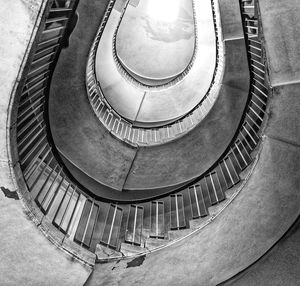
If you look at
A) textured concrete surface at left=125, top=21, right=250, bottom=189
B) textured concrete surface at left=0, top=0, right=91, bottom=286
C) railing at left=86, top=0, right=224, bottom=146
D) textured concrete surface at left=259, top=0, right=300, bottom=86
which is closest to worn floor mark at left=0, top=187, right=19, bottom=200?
textured concrete surface at left=0, top=0, right=91, bottom=286

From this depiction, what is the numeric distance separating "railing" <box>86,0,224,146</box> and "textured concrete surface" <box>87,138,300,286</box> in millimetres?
A: 3770

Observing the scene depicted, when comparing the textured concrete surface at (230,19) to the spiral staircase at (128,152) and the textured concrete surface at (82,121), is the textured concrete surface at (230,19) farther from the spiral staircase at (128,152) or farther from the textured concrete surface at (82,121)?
the textured concrete surface at (82,121)

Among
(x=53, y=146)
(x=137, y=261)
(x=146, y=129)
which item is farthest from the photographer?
(x=146, y=129)

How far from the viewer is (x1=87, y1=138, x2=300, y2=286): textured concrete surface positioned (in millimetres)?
5047

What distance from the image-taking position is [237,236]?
5430 mm

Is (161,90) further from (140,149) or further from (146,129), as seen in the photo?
(140,149)

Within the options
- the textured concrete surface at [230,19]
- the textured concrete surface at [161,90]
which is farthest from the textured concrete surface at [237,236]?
the textured concrete surface at [161,90]

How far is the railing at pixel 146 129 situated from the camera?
8.14 metres

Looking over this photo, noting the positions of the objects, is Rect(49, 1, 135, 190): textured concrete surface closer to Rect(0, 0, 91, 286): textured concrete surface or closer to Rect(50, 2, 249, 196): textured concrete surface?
Rect(50, 2, 249, 196): textured concrete surface

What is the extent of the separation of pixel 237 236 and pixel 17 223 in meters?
2.96

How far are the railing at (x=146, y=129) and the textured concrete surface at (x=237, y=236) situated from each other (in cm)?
377

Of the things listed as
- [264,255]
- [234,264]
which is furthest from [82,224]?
[264,255]

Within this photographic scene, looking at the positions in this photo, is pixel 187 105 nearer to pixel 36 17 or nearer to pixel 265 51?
pixel 265 51

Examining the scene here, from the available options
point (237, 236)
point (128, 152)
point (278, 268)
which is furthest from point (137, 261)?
point (128, 152)
